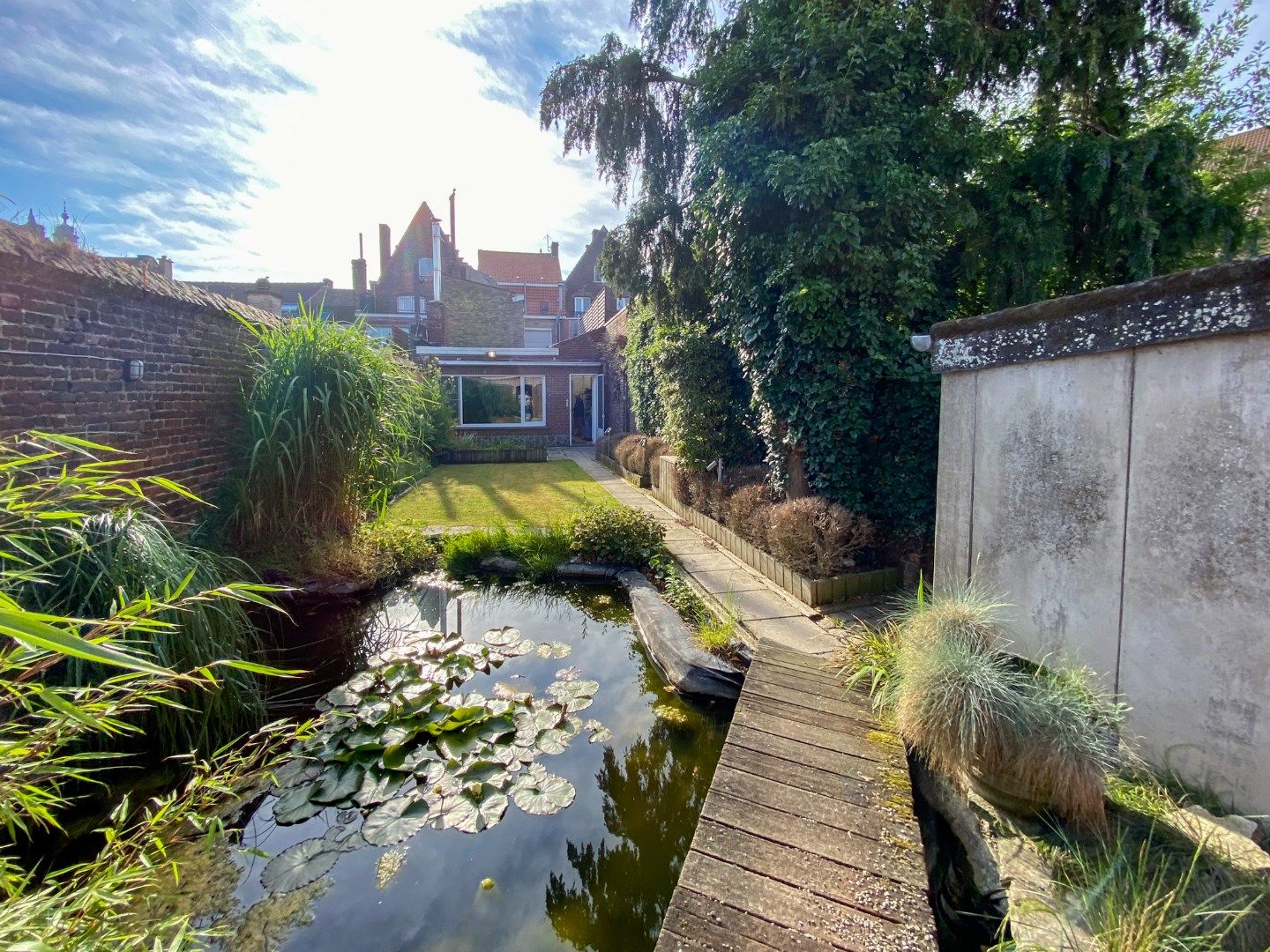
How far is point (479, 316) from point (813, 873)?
74.0 ft

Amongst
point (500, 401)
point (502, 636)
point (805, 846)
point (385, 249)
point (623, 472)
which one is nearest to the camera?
point (805, 846)

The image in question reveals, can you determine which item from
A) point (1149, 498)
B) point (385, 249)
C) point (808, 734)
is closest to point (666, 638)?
point (808, 734)

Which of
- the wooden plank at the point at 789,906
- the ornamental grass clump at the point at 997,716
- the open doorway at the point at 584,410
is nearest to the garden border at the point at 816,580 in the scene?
the ornamental grass clump at the point at 997,716

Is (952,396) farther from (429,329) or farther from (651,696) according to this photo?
(429,329)

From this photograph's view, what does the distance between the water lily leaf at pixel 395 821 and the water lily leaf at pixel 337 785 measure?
199mm

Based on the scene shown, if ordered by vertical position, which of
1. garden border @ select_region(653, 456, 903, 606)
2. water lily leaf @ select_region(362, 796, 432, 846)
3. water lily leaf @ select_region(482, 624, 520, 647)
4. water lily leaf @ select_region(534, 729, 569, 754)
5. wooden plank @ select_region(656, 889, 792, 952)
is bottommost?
water lily leaf @ select_region(362, 796, 432, 846)

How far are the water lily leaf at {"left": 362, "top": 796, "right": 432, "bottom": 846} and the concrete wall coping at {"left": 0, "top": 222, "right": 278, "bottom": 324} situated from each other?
3.65 meters

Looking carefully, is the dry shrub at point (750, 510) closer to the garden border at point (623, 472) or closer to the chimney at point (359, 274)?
the garden border at point (623, 472)

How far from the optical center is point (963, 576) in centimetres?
315

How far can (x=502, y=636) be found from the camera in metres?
4.60

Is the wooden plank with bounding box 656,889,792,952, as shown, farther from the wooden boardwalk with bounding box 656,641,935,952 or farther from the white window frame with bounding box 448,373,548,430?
the white window frame with bounding box 448,373,548,430

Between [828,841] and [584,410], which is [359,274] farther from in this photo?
[828,841]

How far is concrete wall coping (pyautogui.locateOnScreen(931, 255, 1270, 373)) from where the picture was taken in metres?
1.97

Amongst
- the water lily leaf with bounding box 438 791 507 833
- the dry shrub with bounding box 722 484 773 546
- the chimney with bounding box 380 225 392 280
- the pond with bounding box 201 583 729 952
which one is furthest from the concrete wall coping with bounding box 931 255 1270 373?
the chimney with bounding box 380 225 392 280
